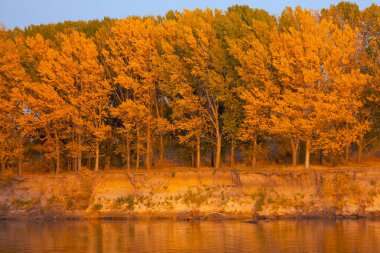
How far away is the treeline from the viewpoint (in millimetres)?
65625

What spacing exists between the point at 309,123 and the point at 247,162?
11.9m

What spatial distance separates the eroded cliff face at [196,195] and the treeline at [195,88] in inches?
150

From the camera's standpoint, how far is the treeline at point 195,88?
65625 mm

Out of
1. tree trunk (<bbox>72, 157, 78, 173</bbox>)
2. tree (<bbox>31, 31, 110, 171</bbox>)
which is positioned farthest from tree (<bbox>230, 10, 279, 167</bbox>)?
tree trunk (<bbox>72, 157, 78, 173</bbox>)

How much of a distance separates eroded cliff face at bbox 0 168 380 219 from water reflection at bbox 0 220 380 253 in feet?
10.4

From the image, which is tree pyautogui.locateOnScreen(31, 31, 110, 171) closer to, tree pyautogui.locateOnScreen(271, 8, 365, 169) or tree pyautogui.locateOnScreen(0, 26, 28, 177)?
tree pyautogui.locateOnScreen(0, 26, 28, 177)

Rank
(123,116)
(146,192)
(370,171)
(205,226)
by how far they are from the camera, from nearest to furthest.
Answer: (205,226), (370,171), (146,192), (123,116)

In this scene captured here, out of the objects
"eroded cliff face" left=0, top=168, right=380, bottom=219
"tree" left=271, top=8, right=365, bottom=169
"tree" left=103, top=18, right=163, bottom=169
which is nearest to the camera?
"eroded cliff face" left=0, top=168, right=380, bottom=219

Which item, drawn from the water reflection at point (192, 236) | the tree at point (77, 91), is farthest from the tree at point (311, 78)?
the tree at point (77, 91)

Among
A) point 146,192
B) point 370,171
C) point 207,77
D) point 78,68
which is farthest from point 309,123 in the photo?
point 78,68

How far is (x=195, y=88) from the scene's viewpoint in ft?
235

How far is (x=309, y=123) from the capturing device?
6419 cm

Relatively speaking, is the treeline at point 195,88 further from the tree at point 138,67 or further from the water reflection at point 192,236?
the water reflection at point 192,236

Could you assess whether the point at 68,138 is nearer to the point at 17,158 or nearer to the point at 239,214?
the point at 17,158
